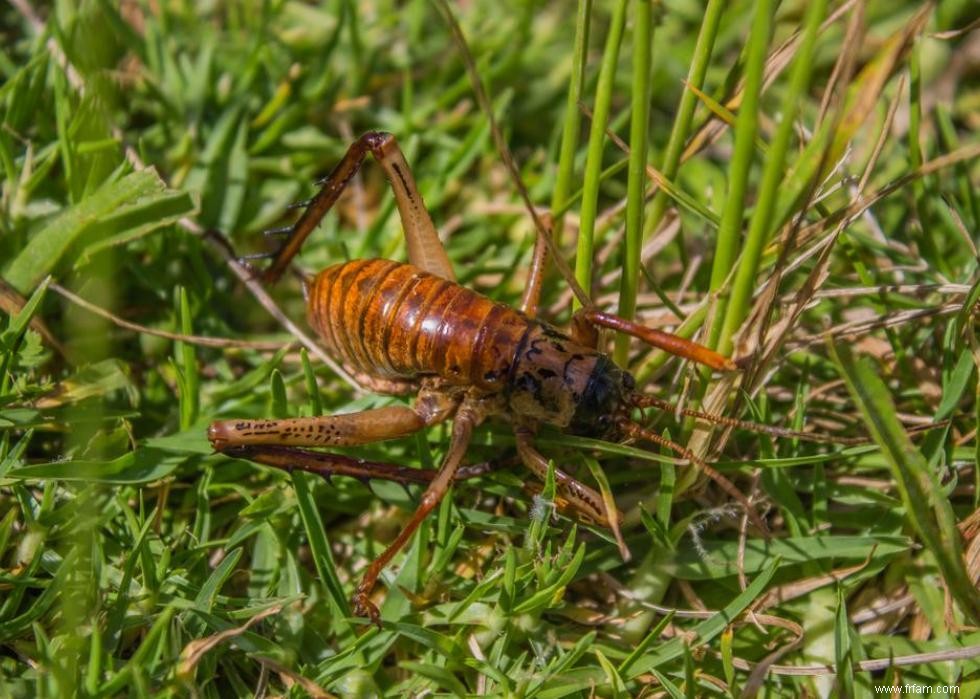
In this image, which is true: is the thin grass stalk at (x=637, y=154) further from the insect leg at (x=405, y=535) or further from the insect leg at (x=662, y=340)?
the insect leg at (x=405, y=535)

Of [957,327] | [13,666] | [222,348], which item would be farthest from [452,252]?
[13,666]

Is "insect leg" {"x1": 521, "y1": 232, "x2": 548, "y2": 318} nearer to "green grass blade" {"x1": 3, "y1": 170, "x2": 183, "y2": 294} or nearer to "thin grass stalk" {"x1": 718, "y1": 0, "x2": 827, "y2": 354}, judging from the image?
"thin grass stalk" {"x1": 718, "y1": 0, "x2": 827, "y2": 354}

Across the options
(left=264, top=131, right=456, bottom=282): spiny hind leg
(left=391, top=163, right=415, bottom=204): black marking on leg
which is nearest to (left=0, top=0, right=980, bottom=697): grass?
(left=264, top=131, right=456, bottom=282): spiny hind leg

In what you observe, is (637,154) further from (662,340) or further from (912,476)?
(912,476)

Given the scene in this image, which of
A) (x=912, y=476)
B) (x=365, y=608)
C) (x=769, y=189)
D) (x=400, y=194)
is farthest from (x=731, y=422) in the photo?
(x=400, y=194)

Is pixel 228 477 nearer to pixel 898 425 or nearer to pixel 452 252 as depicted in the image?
pixel 452 252

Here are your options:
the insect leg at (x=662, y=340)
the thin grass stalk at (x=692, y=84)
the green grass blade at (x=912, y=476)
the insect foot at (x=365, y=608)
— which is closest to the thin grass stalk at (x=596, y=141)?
the insect leg at (x=662, y=340)
